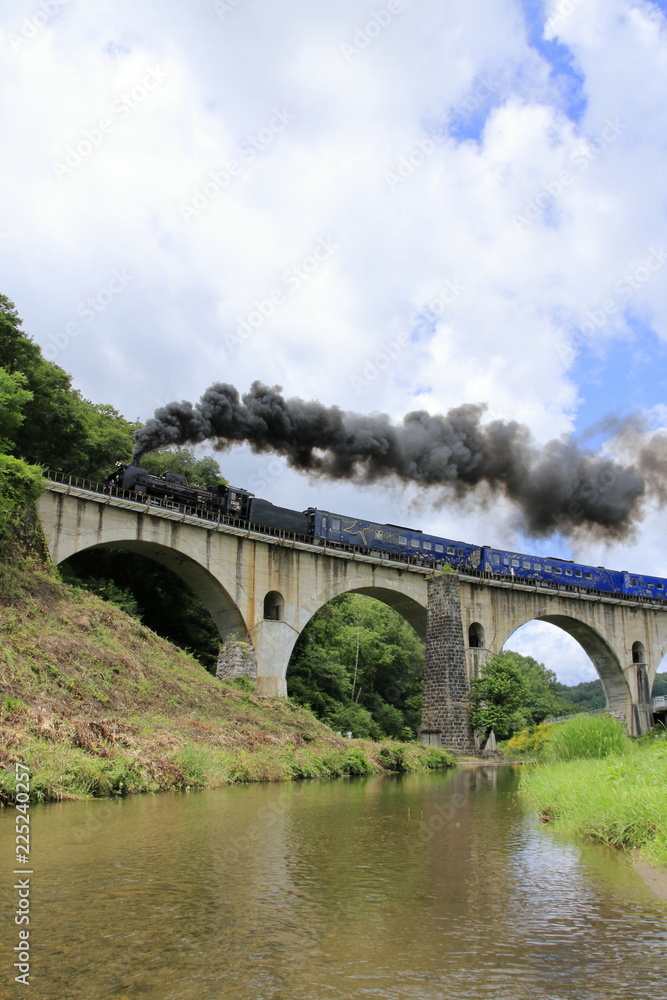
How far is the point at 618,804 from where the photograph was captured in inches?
405

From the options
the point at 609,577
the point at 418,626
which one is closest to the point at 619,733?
the point at 418,626

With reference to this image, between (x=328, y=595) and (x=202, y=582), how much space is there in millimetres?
6542

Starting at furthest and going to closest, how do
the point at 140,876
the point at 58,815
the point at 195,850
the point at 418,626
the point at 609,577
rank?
1. the point at 609,577
2. the point at 418,626
3. the point at 58,815
4. the point at 195,850
5. the point at 140,876

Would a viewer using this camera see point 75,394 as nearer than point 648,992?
No

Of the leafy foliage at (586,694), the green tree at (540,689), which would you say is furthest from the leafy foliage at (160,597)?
the leafy foliage at (586,694)

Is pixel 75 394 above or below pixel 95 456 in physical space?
above

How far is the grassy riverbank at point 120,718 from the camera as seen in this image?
Answer: 13977 millimetres

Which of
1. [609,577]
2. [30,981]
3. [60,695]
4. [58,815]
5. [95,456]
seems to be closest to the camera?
[30,981]

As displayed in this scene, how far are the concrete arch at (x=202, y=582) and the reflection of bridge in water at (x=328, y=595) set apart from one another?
69 millimetres

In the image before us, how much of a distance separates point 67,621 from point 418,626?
2484 centimetres

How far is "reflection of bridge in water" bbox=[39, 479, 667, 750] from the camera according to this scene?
1137 inches

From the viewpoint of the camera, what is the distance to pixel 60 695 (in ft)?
56.6

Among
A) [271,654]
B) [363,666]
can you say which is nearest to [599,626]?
[363,666]

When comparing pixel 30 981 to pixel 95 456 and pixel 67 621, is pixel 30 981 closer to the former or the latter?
pixel 67 621
